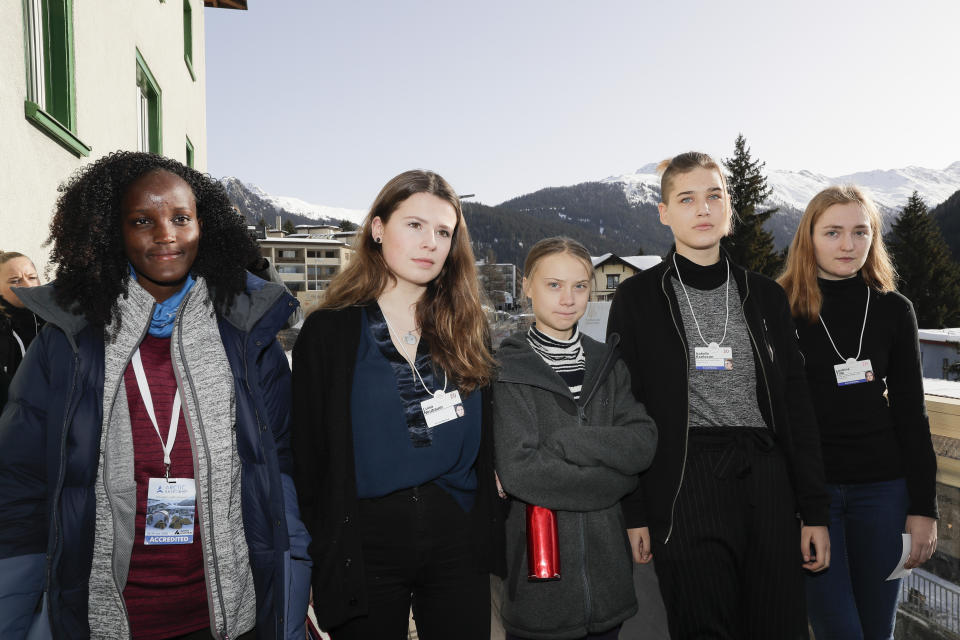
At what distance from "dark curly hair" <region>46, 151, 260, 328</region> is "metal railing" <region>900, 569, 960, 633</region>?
2810 millimetres

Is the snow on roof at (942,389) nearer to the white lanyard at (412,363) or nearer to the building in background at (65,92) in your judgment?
the white lanyard at (412,363)

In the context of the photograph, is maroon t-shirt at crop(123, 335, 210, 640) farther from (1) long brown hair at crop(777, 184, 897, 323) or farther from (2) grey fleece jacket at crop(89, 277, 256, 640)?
(1) long brown hair at crop(777, 184, 897, 323)

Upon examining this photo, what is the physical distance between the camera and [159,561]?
5.24 feet

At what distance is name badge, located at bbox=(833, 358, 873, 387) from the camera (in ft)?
7.36

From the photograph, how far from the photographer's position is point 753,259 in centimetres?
3428

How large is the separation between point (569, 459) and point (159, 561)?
4.02 ft

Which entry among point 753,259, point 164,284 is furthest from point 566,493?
point 753,259

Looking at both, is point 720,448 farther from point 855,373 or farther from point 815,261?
point 815,261

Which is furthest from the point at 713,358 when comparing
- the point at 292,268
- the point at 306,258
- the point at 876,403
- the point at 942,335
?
the point at 306,258

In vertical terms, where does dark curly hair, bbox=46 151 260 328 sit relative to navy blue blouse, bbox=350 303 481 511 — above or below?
above

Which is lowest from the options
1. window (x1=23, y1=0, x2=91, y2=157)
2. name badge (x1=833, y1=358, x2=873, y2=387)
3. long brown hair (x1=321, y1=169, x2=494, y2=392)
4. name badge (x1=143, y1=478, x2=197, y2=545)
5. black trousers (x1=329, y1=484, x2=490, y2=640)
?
black trousers (x1=329, y1=484, x2=490, y2=640)

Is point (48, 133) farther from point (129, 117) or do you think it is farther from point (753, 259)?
point (753, 259)

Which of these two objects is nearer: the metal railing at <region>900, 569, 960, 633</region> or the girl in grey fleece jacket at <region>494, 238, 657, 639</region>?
the girl in grey fleece jacket at <region>494, 238, 657, 639</region>

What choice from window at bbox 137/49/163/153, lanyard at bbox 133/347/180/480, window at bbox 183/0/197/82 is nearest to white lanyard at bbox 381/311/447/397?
lanyard at bbox 133/347/180/480
